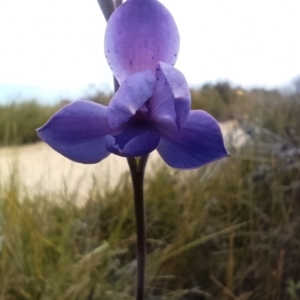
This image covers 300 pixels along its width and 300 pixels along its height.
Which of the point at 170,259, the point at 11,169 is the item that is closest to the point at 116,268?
the point at 170,259

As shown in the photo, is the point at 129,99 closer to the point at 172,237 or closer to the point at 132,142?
the point at 132,142

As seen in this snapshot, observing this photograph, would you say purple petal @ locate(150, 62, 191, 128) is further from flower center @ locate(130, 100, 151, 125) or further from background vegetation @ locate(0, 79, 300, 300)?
background vegetation @ locate(0, 79, 300, 300)

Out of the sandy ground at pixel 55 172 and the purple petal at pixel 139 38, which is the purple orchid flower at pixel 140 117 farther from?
the sandy ground at pixel 55 172

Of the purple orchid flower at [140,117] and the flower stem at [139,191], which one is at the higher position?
the purple orchid flower at [140,117]

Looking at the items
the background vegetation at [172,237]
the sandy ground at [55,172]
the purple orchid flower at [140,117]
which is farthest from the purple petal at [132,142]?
the sandy ground at [55,172]

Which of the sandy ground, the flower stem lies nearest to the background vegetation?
the sandy ground

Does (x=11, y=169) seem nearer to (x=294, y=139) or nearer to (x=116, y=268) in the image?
(x=116, y=268)

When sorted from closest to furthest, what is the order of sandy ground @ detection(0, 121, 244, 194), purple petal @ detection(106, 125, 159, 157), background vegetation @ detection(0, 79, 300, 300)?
purple petal @ detection(106, 125, 159, 157) < background vegetation @ detection(0, 79, 300, 300) < sandy ground @ detection(0, 121, 244, 194)
